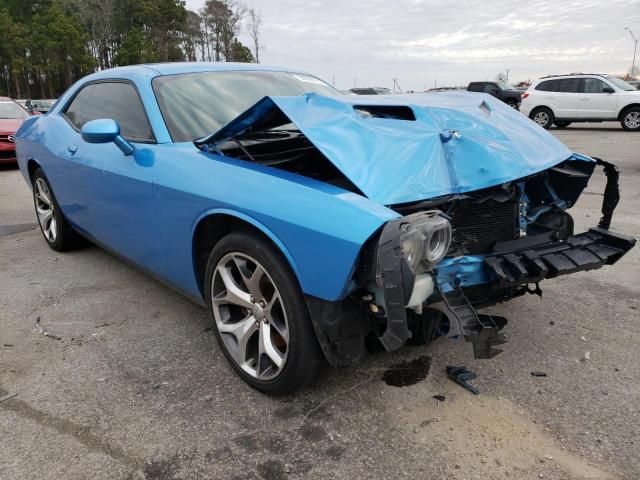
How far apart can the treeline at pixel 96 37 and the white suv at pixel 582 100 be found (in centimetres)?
3370

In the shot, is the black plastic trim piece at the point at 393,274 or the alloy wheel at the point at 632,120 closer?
the black plastic trim piece at the point at 393,274

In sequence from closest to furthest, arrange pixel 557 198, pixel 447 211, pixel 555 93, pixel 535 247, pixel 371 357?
pixel 447 211 → pixel 535 247 → pixel 371 357 → pixel 557 198 → pixel 555 93

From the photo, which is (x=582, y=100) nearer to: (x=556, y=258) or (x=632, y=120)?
(x=632, y=120)

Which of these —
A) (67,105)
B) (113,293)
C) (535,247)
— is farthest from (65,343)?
(535,247)

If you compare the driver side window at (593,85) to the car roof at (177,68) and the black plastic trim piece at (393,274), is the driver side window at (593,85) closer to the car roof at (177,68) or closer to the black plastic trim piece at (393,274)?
the car roof at (177,68)

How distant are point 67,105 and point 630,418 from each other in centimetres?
453

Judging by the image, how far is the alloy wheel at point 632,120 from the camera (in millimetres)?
15805

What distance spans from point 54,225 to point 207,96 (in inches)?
92.3

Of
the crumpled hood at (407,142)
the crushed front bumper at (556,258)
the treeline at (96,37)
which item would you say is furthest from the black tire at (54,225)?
the treeline at (96,37)

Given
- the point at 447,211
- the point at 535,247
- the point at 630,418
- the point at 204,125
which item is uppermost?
the point at 204,125

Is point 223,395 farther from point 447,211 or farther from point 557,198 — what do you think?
point 557,198

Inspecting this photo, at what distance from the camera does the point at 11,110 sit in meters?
11.8

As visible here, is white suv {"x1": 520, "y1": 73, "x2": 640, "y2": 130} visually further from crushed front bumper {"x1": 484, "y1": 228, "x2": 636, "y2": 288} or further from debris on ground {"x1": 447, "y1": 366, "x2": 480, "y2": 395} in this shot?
debris on ground {"x1": 447, "y1": 366, "x2": 480, "y2": 395}

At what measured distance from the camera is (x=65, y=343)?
9.75 ft
